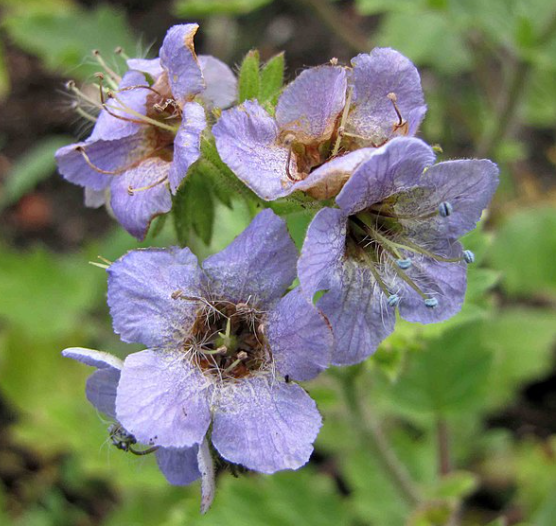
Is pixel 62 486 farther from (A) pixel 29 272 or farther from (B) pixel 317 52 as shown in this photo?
(B) pixel 317 52

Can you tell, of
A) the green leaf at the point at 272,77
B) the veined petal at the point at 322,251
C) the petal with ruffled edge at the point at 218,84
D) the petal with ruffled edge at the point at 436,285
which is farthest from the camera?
the petal with ruffled edge at the point at 218,84

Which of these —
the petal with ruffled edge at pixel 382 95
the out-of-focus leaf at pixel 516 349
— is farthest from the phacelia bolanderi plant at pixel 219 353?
the out-of-focus leaf at pixel 516 349

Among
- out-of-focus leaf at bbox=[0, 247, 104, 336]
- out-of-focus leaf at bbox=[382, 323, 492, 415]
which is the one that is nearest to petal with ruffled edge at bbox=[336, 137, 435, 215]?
out-of-focus leaf at bbox=[382, 323, 492, 415]

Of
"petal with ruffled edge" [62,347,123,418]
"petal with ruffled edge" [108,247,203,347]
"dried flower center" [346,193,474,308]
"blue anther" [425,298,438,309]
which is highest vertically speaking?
"dried flower center" [346,193,474,308]

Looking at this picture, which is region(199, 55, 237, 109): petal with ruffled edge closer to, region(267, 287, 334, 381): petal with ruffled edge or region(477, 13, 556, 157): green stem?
region(267, 287, 334, 381): petal with ruffled edge

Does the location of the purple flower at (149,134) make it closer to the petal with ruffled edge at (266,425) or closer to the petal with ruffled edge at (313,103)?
the petal with ruffled edge at (313,103)

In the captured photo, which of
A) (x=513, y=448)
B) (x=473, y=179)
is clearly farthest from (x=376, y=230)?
(x=513, y=448)

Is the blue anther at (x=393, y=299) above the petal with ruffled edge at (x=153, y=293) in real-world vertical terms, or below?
above
